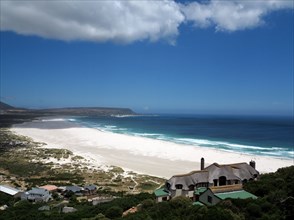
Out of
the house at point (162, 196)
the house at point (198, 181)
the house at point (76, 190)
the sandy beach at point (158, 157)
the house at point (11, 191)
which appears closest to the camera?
the house at point (162, 196)

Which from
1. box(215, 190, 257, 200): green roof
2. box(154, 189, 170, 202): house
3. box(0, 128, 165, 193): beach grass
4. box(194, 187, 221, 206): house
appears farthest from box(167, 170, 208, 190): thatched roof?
box(0, 128, 165, 193): beach grass

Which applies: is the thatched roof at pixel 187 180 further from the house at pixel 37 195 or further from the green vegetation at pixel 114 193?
the house at pixel 37 195

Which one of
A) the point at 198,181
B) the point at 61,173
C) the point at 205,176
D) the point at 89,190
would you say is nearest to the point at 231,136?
the point at 61,173

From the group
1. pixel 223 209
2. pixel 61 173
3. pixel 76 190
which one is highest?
pixel 223 209

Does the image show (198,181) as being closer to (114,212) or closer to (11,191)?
(114,212)

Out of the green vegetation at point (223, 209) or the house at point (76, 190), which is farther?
the house at point (76, 190)

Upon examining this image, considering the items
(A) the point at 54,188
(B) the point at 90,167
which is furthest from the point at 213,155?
(A) the point at 54,188

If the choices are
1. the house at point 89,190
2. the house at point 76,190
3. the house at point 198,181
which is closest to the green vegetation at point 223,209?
the house at point 198,181

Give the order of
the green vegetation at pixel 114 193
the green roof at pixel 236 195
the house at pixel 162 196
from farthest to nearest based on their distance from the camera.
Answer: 1. the house at pixel 162 196
2. the green roof at pixel 236 195
3. the green vegetation at pixel 114 193

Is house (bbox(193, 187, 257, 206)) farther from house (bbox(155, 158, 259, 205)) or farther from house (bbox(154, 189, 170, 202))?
house (bbox(154, 189, 170, 202))
